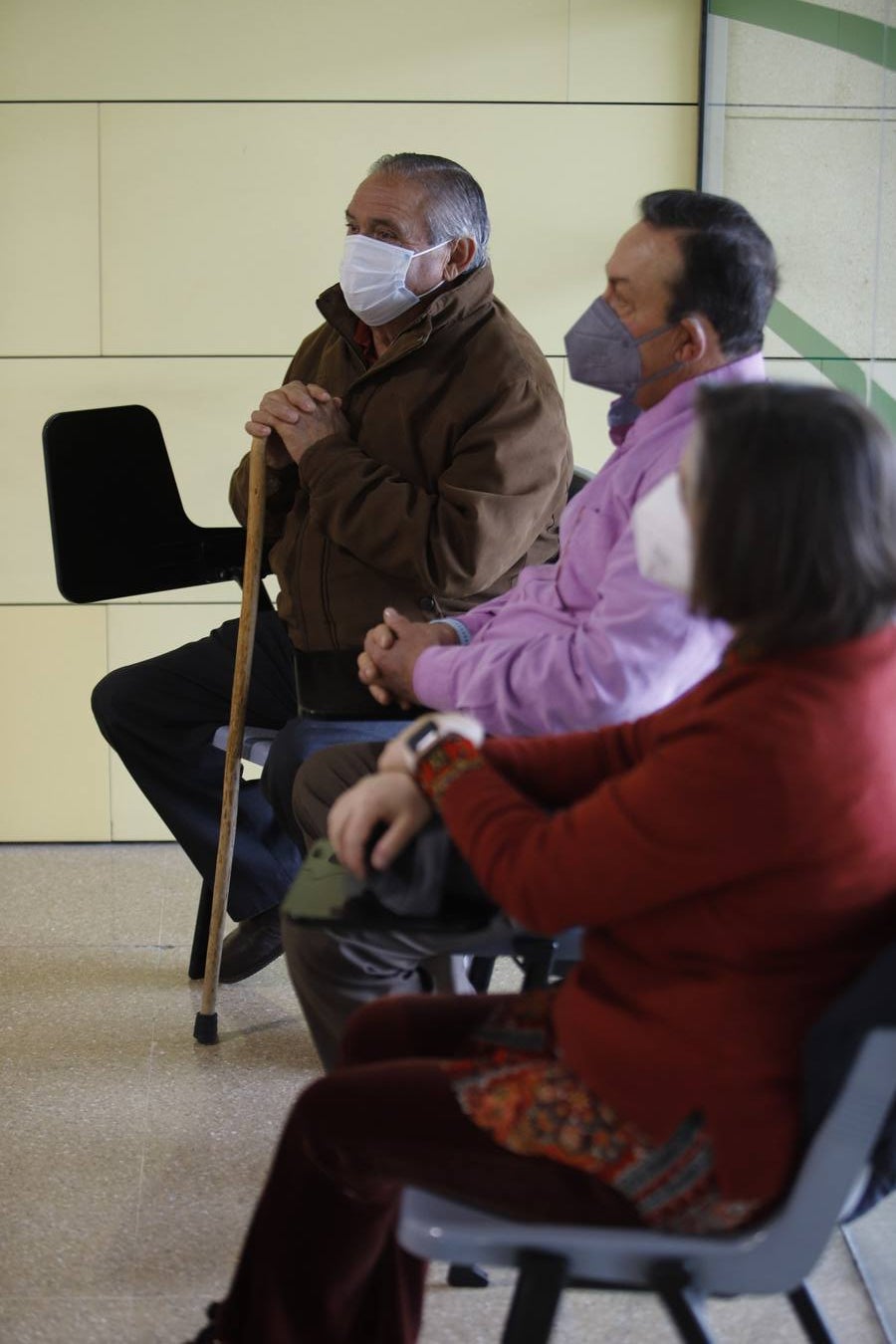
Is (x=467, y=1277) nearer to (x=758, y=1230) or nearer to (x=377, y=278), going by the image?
(x=758, y=1230)

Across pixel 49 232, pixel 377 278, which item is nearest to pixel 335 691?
pixel 377 278

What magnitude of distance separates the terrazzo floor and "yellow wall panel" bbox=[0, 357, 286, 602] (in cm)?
96

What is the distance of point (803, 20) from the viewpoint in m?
2.83

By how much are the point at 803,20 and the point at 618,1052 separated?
7.29 feet

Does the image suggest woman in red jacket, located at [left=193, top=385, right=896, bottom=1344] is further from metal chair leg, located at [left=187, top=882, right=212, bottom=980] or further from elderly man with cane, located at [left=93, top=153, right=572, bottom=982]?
metal chair leg, located at [left=187, top=882, right=212, bottom=980]

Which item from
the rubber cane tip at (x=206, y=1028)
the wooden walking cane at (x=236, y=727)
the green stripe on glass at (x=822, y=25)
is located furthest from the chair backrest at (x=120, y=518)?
the green stripe on glass at (x=822, y=25)

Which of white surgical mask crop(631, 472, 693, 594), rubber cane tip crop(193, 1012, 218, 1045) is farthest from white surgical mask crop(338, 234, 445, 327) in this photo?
white surgical mask crop(631, 472, 693, 594)

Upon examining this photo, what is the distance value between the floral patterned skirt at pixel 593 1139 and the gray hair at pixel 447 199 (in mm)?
1742

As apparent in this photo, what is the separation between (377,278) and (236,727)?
0.84 m

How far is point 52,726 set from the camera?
165 inches

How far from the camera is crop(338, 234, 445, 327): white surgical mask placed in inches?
106

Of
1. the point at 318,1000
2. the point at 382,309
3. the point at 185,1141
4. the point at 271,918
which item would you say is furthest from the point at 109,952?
the point at 382,309

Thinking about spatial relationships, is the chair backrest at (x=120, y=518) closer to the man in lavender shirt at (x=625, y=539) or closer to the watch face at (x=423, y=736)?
the man in lavender shirt at (x=625, y=539)

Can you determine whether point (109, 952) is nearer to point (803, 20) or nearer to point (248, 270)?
point (248, 270)
